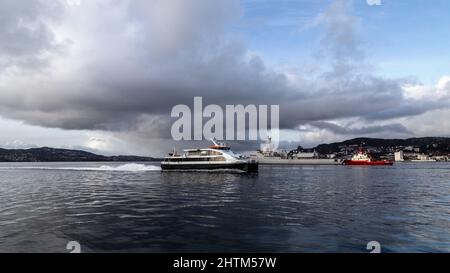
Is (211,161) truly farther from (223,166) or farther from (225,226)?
(225,226)

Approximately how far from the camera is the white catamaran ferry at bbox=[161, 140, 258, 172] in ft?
295


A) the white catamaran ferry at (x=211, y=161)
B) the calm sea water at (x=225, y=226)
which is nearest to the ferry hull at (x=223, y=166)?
the white catamaran ferry at (x=211, y=161)

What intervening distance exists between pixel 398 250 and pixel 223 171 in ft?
250

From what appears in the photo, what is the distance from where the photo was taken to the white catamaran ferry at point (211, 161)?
90.0m

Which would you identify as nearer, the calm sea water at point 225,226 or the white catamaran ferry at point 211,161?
the calm sea water at point 225,226

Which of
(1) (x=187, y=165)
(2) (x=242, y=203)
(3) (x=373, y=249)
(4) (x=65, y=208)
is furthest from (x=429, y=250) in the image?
(1) (x=187, y=165)

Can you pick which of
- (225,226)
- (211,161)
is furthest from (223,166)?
(225,226)

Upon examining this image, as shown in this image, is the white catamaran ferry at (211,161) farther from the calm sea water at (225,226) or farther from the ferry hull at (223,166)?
the calm sea water at (225,226)

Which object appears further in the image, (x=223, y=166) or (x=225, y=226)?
(x=223, y=166)

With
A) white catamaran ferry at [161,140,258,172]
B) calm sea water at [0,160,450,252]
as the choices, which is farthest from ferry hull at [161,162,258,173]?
calm sea water at [0,160,450,252]

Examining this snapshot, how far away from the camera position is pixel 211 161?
93125mm
